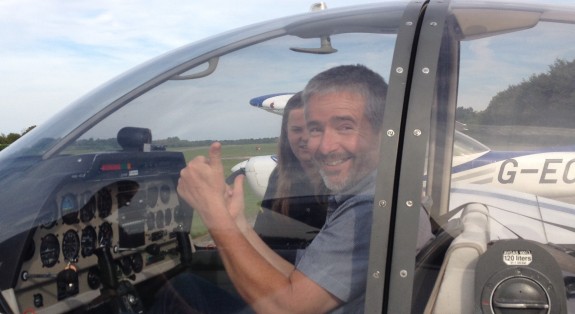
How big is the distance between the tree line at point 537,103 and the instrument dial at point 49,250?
4.36 feet

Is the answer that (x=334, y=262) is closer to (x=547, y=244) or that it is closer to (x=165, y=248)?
(x=547, y=244)

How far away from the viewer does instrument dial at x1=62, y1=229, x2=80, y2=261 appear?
2082mm

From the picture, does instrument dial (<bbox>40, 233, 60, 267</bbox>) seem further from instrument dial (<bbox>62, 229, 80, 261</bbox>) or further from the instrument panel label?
the instrument panel label

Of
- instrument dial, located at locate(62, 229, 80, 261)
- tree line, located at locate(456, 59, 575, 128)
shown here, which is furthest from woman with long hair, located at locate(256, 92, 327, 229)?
instrument dial, located at locate(62, 229, 80, 261)

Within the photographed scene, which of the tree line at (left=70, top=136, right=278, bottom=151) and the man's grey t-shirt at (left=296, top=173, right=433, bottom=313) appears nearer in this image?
the man's grey t-shirt at (left=296, top=173, right=433, bottom=313)

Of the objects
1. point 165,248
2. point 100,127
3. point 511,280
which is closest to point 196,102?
point 100,127

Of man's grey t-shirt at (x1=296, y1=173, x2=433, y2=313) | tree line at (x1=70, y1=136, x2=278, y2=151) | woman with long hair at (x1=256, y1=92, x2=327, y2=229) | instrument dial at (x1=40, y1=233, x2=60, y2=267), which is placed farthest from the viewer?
instrument dial at (x1=40, y1=233, x2=60, y2=267)

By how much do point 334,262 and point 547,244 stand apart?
538mm

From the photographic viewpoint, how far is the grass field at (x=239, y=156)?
5.72ft

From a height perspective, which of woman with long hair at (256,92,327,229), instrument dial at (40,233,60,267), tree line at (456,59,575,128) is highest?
tree line at (456,59,575,128)

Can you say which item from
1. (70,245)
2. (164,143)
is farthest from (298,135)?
(70,245)

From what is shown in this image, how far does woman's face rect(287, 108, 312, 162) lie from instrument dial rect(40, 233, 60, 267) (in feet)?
2.88

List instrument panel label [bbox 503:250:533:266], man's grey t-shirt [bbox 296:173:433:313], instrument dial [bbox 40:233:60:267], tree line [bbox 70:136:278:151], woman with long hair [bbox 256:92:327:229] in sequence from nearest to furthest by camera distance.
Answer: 1. instrument panel label [bbox 503:250:533:266]
2. man's grey t-shirt [bbox 296:173:433:313]
3. woman with long hair [bbox 256:92:327:229]
4. tree line [bbox 70:136:278:151]
5. instrument dial [bbox 40:233:60:267]

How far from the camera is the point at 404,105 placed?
155cm
